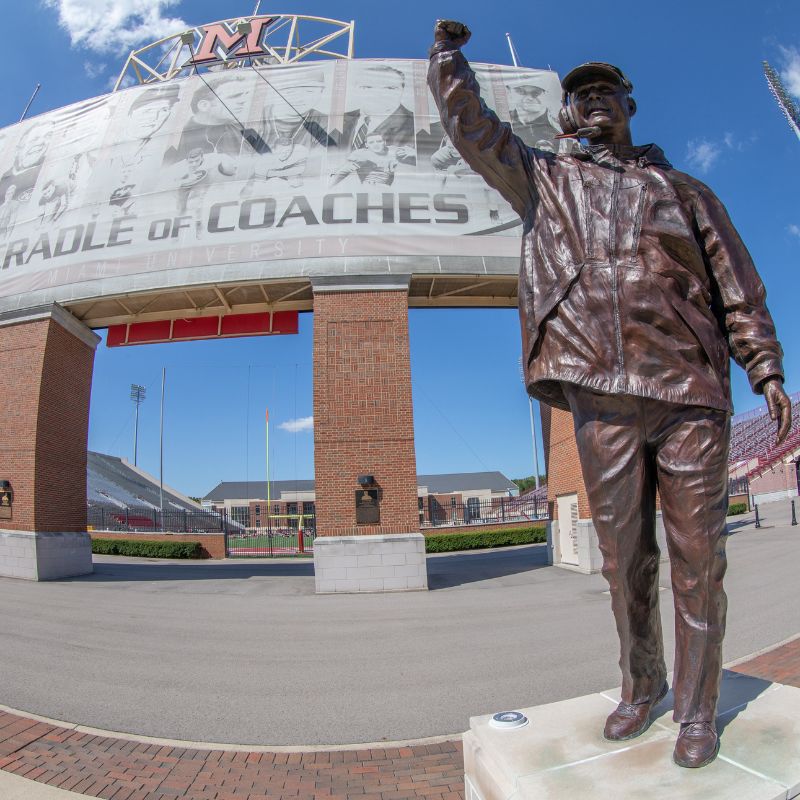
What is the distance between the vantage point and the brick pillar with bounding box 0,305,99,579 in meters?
13.5

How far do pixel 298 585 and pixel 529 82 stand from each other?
48.0ft

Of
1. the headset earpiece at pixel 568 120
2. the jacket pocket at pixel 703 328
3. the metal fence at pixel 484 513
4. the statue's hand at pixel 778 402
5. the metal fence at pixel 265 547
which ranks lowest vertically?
the metal fence at pixel 265 547

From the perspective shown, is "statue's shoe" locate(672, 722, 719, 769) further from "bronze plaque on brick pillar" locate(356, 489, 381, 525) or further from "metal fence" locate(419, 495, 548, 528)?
"metal fence" locate(419, 495, 548, 528)

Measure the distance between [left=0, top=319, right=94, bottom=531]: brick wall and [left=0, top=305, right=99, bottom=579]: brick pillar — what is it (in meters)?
0.02

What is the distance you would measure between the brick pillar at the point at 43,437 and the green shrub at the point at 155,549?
23.6ft

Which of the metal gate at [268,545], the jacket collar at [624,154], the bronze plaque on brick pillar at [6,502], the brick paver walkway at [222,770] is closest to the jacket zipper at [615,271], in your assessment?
the jacket collar at [624,154]

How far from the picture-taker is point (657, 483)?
2.29 metres

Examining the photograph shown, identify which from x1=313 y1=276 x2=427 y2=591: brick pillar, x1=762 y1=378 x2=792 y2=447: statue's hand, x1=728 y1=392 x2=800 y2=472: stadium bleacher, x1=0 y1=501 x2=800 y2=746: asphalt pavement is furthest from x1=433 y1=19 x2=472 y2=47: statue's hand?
x1=728 y1=392 x2=800 y2=472: stadium bleacher

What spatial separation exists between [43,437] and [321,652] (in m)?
11.1

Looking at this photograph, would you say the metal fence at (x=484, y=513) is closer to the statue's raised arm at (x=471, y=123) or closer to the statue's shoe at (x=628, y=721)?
the statue's shoe at (x=628, y=721)

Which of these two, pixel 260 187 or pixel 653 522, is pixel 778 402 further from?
pixel 260 187

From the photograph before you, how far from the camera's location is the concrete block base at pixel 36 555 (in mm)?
13195

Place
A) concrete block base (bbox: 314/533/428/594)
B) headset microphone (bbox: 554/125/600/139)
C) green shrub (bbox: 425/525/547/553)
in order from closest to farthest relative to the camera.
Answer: headset microphone (bbox: 554/125/600/139) → concrete block base (bbox: 314/533/428/594) → green shrub (bbox: 425/525/547/553)

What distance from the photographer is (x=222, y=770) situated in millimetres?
3207
